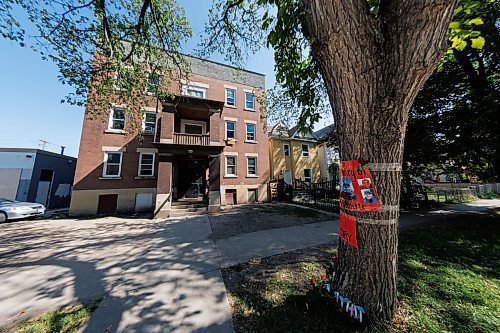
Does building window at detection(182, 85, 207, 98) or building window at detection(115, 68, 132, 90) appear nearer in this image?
building window at detection(115, 68, 132, 90)

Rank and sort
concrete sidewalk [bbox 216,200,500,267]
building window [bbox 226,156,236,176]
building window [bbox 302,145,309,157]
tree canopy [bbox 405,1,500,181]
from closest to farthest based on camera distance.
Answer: concrete sidewalk [bbox 216,200,500,267] → tree canopy [bbox 405,1,500,181] → building window [bbox 226,156,236,176] → building window [bbox 302,145,309,157]

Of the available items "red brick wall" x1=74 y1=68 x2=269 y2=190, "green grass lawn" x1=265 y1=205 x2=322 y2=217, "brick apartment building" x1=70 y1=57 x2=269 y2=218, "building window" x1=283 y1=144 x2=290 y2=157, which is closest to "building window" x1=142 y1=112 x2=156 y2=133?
"brick apartment building" x1=70 y1=57 x2=269 y2=218

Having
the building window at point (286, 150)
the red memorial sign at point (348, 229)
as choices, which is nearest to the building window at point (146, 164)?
the building window at point (286, 150)

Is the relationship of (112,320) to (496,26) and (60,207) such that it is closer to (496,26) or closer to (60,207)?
(496,26)

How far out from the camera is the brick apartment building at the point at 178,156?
35.1 feet

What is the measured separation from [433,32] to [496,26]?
10349 mm

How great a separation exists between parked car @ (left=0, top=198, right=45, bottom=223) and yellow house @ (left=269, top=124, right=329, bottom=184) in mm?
17506

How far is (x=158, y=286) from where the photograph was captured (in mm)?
3217

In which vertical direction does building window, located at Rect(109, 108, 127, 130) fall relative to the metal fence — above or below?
above

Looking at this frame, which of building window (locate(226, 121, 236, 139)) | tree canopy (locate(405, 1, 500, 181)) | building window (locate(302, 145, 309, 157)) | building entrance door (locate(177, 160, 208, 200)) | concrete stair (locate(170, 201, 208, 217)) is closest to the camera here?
tree canopy (locate(405, 1, 500, 181))

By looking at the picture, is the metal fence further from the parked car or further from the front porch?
the parked car

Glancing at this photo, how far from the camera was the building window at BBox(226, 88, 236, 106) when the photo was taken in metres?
16.2

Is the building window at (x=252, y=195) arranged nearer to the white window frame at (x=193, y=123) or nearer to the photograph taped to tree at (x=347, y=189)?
the white window frame at (x=193, y=123)

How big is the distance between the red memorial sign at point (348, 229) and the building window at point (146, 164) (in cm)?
1355
